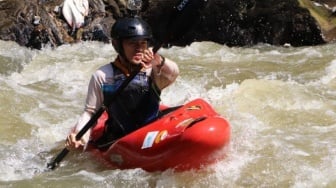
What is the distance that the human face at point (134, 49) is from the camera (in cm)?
399

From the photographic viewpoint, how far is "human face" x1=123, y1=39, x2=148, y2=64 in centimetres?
399

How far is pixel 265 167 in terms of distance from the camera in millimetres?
4219

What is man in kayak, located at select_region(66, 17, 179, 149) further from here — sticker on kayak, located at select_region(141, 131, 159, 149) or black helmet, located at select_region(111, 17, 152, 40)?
sticker on kayak, located at select_region(141, 131, 159, 149)

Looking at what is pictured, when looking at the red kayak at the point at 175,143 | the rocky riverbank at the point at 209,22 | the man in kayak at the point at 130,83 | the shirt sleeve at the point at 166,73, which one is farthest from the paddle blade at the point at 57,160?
the rocky riverbank at the point at 209,22

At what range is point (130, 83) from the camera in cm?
423

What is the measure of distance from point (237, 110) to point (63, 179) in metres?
2.38

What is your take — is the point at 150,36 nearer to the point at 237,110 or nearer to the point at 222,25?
the point at 237,110

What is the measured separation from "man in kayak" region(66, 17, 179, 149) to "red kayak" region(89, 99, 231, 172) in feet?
0.76

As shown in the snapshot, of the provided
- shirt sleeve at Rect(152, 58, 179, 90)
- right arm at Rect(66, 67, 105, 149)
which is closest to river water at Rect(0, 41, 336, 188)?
right arm at Rect(66, 67, 105, 149)

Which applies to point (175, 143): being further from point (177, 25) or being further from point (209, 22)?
point (209, 22)

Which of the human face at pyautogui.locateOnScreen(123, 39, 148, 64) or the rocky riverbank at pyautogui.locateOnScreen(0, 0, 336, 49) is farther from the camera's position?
the rocky riverbank at pyautogui.locateOnScreen(0, 0, 336, 49)

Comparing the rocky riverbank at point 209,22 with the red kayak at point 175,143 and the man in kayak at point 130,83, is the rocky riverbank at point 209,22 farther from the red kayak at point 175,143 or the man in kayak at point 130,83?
the red kayak at point 175,143

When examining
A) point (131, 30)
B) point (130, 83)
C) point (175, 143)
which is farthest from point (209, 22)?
point (175, 143)

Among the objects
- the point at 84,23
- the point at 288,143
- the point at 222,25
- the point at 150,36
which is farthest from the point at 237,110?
the point at 84,23
